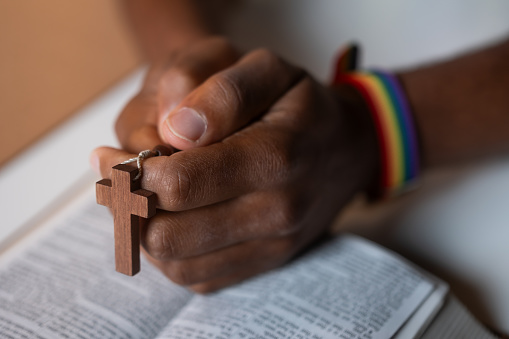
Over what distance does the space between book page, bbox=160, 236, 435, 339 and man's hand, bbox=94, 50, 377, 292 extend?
0.03 meters

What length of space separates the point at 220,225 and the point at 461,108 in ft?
1.90

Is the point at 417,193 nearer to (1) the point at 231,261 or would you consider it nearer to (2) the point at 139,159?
(1) the point at 231,261

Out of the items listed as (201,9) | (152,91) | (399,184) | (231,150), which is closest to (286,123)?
(231,150)

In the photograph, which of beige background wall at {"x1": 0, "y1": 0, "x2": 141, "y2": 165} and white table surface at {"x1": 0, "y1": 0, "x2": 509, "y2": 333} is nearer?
white table surface at {"x1": 0, "y1": 0, "x2": 509, "y2": 333}

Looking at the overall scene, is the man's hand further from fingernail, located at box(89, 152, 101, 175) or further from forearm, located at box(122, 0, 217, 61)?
forearm, located at box(122, 0, 217, 61)

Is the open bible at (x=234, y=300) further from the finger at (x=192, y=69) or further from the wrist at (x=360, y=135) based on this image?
the finger at (x=192, y=69)

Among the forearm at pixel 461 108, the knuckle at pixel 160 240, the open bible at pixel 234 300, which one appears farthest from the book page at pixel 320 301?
the forearm at pixel 461 108

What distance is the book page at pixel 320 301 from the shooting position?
614 mm

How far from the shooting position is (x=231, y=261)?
2.20 ft

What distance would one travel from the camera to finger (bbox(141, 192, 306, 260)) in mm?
592

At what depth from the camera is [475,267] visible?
789 millimetres

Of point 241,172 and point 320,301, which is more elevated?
point 241,172

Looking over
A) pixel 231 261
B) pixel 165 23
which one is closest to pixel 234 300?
pixel 231 261

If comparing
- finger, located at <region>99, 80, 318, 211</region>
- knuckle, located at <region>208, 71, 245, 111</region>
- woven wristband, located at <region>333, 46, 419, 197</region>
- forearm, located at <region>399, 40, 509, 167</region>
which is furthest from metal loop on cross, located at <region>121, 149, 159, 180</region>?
forearm, located at <region>399, 40, 509, 167</region>
